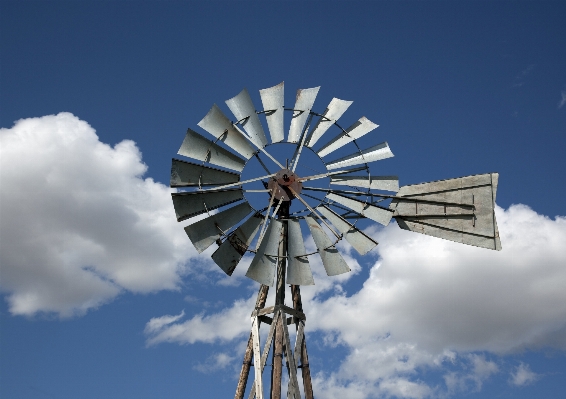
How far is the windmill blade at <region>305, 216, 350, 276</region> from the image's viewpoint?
11578 mm

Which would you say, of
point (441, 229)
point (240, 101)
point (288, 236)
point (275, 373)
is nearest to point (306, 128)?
point (240, 101)

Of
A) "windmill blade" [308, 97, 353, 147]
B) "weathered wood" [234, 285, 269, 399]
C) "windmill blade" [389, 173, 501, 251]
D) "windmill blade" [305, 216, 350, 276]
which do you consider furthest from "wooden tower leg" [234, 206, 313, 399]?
"windmill blade" [389, 173, 501, 251]

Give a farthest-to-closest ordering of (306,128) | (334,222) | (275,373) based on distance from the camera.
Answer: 1. (306,128)
2. (334,222)
3. (275,373)

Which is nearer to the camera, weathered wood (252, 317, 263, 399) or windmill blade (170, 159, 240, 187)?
weathered wood (252, 317, 263, 399)

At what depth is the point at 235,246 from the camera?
38.2ft

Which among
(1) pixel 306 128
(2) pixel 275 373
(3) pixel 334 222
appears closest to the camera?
(2) pixel 275 373

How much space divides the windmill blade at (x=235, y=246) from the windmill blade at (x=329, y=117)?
208cm

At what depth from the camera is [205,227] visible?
1156cm

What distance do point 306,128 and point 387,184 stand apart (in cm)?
193

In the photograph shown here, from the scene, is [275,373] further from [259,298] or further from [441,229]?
[441,229]

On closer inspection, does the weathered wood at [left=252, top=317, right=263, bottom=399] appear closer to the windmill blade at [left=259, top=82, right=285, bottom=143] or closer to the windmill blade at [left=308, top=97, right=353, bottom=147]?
the windmill blade at [left=259, top=82, right=285, bottom=143]

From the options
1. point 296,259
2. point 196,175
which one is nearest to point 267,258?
point 296,259

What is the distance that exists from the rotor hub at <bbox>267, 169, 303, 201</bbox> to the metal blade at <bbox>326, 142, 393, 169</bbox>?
2.73 feet

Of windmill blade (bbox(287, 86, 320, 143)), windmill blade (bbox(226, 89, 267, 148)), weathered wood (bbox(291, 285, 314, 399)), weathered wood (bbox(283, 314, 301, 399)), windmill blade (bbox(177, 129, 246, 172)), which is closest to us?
weathered wood (bbox(283, 314, 301, 399))
